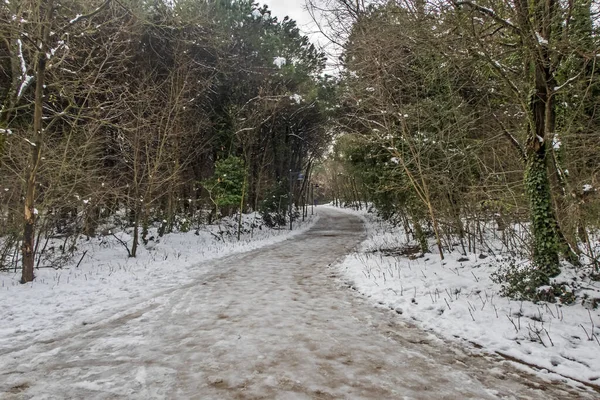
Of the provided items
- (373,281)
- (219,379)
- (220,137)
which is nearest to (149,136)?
(220,137)

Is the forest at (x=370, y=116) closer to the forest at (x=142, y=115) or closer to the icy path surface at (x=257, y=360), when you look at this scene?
the forest at (x=142, y=115)

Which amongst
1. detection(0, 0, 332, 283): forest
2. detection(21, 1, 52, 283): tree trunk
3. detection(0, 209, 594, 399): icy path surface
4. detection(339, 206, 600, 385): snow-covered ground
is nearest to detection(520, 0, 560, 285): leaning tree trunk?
detection(339, 206, 600, 385): snow-covered ground

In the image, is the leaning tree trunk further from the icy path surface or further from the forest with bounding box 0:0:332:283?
the forest with bounding box 0:0:332:283

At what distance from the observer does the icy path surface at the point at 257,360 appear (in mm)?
3287

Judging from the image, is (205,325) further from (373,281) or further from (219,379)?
(373,281)

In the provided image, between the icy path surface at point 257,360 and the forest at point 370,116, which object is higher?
the forest at point 370,116

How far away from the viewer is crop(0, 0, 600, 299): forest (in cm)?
573

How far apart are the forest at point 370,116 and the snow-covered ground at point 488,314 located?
1.92 feet

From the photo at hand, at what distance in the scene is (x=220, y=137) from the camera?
1962 centimetres

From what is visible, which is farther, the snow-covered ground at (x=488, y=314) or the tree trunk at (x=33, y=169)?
the tree trunk at (x=33, y=169)

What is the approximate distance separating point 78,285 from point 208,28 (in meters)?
11.2

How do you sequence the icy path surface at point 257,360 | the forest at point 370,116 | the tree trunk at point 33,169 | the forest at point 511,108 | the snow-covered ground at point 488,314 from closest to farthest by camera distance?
1. the icy path surface at point 257,360
2. the snow-covered ground at point 488,314
3. the forest at point 511,108
4. the forest at point 370,116
5. the tree trunk at point 33,169

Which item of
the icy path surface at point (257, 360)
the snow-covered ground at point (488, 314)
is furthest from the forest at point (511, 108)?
the icy path surface at point (257, 360)

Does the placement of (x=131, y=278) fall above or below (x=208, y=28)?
below
